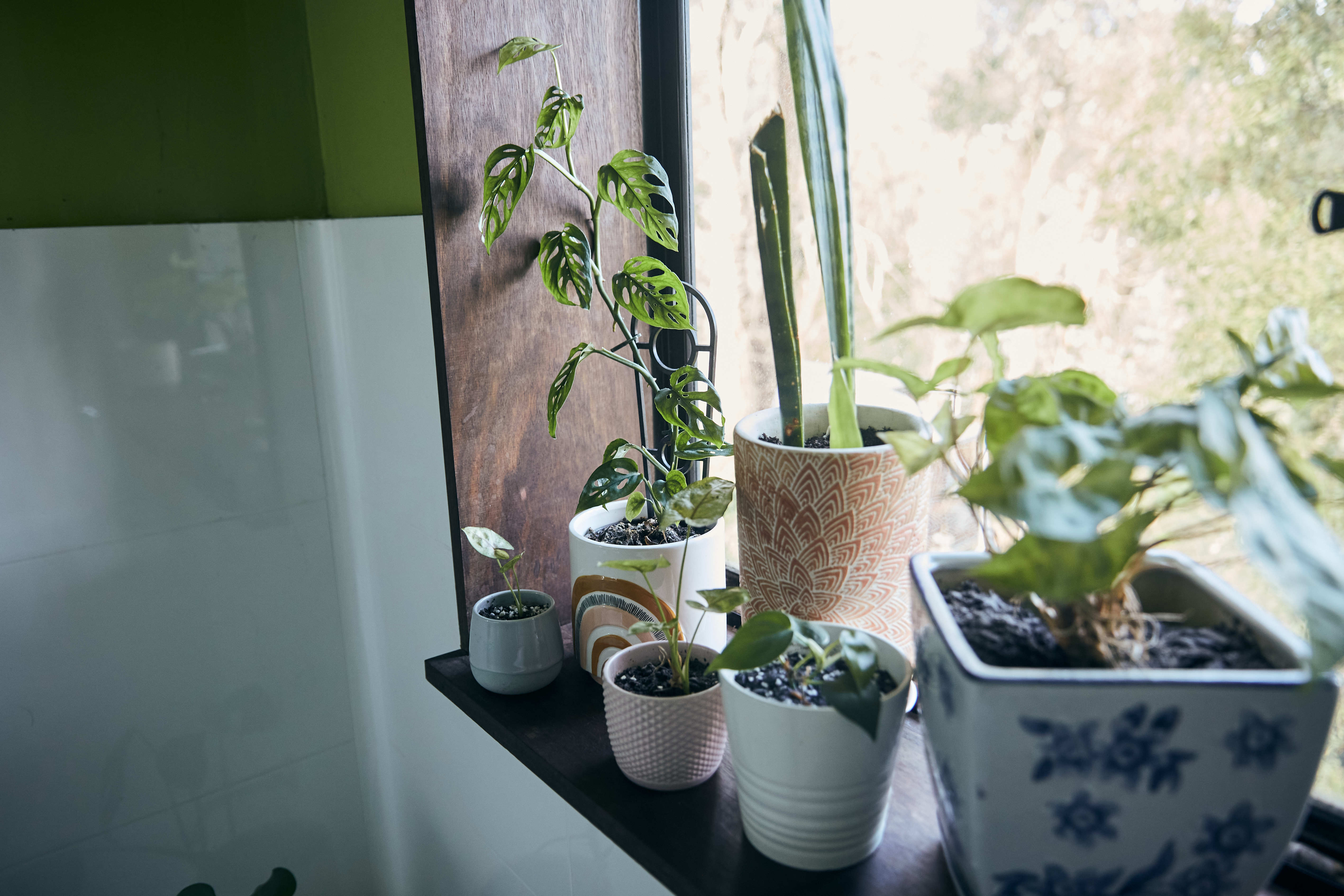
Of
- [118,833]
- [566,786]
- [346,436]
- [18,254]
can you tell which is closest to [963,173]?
[566,786]

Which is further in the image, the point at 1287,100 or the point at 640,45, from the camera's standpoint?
the point at 640,45

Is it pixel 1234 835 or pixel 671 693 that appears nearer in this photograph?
pixel 1234 835

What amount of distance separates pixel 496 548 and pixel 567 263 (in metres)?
0.30

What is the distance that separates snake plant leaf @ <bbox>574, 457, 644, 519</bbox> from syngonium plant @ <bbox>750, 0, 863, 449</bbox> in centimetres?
25

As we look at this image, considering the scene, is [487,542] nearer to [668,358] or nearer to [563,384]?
[563,384]

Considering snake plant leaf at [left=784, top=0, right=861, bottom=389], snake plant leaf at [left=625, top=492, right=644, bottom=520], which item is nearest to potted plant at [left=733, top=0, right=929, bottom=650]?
snake plant leaf at [left=784, top=0, right=861, bottom=389]

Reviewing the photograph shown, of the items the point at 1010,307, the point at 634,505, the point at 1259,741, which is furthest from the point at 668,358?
the point at 1259,741

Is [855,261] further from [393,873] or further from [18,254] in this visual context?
[393,873]

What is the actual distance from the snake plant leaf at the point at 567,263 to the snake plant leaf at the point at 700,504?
256 millimetres

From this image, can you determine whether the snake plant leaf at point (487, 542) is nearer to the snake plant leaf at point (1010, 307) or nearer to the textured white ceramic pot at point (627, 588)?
the textured white ceramic pot at point (627, 588)

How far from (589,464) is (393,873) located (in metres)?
0.87

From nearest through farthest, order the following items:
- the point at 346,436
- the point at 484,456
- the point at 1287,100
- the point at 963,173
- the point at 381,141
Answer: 1. the point at 1287,100
2. the point at 963,173
3. the point at 484,456
4. the point at 381,141
5. the point at 346,436

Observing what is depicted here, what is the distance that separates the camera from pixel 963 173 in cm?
71

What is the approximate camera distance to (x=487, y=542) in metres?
0.81
